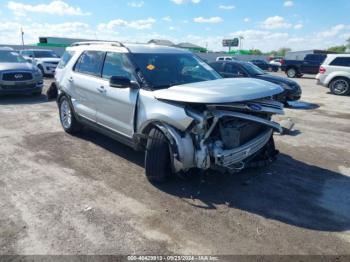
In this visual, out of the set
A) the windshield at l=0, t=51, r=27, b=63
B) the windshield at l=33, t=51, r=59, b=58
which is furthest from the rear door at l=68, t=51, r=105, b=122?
the windshield at l=33, t=51, r=59, b=58

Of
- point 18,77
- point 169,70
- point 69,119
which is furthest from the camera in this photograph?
point 18,77

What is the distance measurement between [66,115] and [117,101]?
2.38 meters

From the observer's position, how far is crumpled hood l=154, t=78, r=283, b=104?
12.5 ft

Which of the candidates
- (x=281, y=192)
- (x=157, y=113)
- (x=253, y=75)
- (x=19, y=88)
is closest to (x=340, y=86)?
(x=253, y=75)

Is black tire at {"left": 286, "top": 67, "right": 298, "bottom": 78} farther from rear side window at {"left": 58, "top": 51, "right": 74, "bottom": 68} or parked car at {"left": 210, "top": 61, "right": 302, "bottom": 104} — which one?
rear side window at {"left": 58, "top": 51, "right": 74, "bottom": 68}

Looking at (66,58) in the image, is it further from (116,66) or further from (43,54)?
(43,54)

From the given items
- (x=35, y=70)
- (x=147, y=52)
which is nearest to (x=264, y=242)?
(x=147, y=52)

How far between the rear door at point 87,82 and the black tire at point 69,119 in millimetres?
345

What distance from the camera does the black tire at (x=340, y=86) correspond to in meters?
14.9

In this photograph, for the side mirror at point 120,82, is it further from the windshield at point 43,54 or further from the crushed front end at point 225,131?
the windshield at point 43,54

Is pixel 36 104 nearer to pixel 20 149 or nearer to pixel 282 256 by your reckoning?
pixel 20 149

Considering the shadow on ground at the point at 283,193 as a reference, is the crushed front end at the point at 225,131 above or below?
above

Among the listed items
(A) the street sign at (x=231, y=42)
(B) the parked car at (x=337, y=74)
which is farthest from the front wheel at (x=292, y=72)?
(A) the street sign at (x=231, y=42)

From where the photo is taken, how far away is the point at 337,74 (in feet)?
48.9
